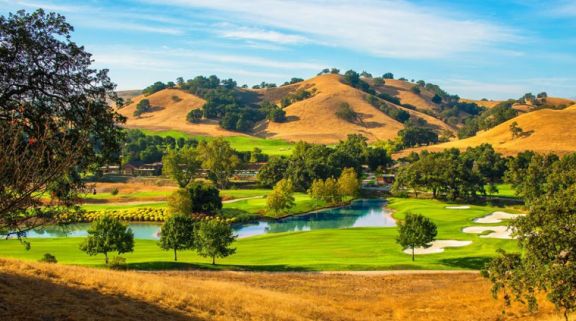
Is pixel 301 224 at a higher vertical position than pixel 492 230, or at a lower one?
→ lower

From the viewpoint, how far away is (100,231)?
4853 centimetres

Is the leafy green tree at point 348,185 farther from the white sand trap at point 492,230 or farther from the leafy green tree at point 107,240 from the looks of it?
the leafy green tree at point 107,240

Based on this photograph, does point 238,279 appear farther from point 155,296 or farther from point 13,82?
point 13,82

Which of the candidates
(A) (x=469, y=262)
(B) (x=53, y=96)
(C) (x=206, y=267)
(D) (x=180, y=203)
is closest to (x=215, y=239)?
(C) (x=206, y=267)

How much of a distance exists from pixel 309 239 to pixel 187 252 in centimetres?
1483

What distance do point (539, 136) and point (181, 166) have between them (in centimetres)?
11042

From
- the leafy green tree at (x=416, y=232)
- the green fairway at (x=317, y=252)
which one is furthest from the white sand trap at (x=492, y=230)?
the leafy green tree at (x=416, y=232)

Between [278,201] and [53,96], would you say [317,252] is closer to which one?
[278,201]

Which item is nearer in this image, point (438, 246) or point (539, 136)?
point (438, 246)

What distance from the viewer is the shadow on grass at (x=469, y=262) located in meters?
48.2

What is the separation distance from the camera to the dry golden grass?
19.8m

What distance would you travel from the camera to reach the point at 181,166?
142 metres

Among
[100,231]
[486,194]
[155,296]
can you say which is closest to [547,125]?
[486,194]

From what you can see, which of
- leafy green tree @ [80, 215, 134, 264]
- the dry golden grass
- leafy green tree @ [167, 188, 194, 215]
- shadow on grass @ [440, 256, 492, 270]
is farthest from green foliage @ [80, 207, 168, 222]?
shadow on grass @ [440, 256, 492, 270]
